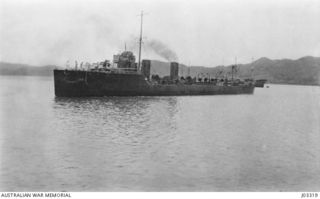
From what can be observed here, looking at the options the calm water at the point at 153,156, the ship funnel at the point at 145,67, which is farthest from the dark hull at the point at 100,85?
the calm water at the point at 153,156

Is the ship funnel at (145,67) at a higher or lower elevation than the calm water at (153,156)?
higher

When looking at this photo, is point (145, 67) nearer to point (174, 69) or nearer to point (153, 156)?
point (174, 69)

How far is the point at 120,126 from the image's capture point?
1878 centimetres

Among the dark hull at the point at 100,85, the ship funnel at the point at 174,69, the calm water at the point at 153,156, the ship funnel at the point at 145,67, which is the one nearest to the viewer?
the calm water at the point at 153,156

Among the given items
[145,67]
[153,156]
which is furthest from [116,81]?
[153,156]

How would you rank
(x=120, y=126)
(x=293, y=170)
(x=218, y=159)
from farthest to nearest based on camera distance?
(x=120, y=126), (x=218, y=159), (x=293, y=170)

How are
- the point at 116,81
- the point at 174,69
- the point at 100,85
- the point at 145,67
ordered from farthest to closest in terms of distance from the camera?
the point at 174,69 < the point at 145,67 < the point at 116,81 < the point at 100,85

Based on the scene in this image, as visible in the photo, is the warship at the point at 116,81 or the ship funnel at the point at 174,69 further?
the ship funnel at the point at 174,69

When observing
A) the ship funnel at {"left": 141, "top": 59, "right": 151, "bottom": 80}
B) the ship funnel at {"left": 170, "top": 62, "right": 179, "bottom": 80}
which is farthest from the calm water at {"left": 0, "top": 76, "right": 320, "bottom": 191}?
the ship funnel at {"left": 170, "top": 62, "right": 179, "bottom": 80}

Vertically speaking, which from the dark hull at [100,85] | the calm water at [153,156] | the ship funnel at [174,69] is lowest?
the calm water at [153,156]

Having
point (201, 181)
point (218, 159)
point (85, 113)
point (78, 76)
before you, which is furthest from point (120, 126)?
point (78, 76)

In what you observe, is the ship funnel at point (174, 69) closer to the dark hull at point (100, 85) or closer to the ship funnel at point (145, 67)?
the ship funnel at point (145, 67)

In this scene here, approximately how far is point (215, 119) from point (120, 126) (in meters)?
8.03

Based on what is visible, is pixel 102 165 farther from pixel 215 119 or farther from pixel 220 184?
pixel 215 119
